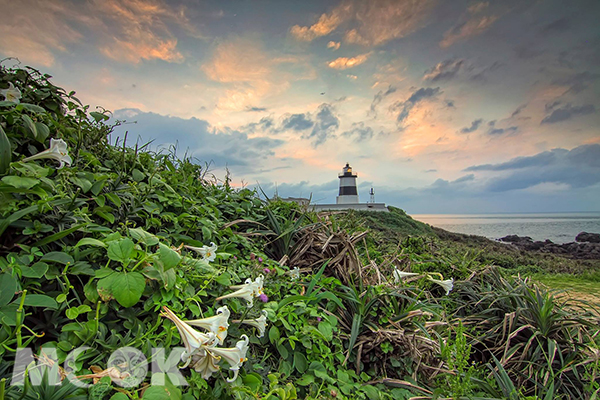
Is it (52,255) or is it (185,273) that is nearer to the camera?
(52,255)

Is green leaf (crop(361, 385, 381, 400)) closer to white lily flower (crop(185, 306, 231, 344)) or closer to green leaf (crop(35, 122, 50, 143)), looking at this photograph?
white lily flower (crop(185, 306, 231, 344))

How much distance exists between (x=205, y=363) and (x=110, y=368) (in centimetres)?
32

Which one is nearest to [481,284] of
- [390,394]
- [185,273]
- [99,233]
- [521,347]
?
[521,347]

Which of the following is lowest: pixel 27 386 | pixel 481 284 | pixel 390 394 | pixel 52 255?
pixel 390 394

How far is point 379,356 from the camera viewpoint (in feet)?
6.93

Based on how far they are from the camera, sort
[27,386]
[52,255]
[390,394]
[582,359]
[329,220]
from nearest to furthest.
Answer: [27,386], [52,255], [390,394], [582,359], [329,220]

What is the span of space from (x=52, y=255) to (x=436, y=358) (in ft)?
8.26

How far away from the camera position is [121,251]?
125 centimetres

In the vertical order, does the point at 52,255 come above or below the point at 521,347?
above

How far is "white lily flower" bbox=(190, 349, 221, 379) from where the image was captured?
3.85 ft

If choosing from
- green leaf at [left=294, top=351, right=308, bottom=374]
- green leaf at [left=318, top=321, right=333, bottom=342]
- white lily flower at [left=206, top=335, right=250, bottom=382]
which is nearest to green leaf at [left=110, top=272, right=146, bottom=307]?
white lily flower at [left=206, top=335, right=250, bottom=382]

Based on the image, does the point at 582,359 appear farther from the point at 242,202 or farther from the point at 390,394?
the point at 242,202

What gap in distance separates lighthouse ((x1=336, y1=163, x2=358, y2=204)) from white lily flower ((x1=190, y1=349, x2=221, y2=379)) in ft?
106

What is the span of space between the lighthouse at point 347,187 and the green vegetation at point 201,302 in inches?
1166
